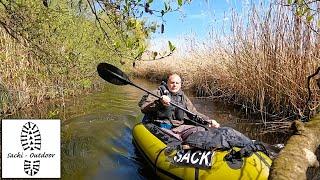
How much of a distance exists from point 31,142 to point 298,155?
353 cm

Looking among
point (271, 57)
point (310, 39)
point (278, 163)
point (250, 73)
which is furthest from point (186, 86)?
point (278, 163)

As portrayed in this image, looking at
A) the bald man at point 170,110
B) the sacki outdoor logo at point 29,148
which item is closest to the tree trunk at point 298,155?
the sacki outdoor logo at point 29,148

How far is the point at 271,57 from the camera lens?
25.7 ft

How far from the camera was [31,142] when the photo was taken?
4.02 m

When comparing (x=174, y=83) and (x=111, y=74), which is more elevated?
(x=111, y=74)

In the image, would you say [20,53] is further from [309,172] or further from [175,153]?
[309,172]

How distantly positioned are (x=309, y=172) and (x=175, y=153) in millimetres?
1825

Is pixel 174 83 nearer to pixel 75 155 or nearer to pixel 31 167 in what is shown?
pixel 75 155

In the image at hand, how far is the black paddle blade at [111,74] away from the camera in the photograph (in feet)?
19.2

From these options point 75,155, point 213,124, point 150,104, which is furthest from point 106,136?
point 213,124

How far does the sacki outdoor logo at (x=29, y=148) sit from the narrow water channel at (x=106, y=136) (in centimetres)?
94

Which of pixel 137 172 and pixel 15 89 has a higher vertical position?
pixel 15 89

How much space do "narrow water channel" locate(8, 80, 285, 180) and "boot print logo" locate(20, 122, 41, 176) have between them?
3.24 feet

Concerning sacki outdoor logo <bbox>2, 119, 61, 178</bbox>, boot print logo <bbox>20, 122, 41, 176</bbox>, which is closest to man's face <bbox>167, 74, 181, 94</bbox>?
sacki outdoor logo <bbox>2, 119, 61, 178</bbox>
